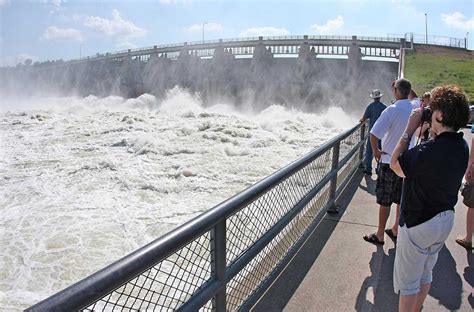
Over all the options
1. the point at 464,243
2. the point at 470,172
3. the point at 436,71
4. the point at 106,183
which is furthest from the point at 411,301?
the point at 436,71

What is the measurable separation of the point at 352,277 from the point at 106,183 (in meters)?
Result: 9.12

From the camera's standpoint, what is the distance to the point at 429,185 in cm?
229

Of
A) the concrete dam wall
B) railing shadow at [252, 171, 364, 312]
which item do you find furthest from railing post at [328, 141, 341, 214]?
the concrete dam wall

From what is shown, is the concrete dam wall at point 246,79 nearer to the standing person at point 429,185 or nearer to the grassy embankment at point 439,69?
the grassy embankment at point 439,69

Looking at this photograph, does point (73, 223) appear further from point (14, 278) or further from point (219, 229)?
point (219, 229)

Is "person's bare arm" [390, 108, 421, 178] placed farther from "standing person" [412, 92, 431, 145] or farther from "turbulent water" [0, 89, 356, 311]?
"turbulent water" [0, 89, 356, 311]

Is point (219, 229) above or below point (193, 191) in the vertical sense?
above

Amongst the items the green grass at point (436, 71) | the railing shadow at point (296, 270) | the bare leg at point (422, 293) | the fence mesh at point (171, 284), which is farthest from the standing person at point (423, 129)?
the green grass at point (436, 71)

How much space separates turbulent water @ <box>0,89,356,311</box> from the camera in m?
6.82

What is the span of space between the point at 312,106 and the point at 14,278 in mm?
39497

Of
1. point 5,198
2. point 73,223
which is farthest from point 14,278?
point 5,198

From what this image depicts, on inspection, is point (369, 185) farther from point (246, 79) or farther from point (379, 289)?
point (246, 79)

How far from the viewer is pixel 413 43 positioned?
171 feet

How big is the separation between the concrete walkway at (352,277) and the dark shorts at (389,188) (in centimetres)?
57
